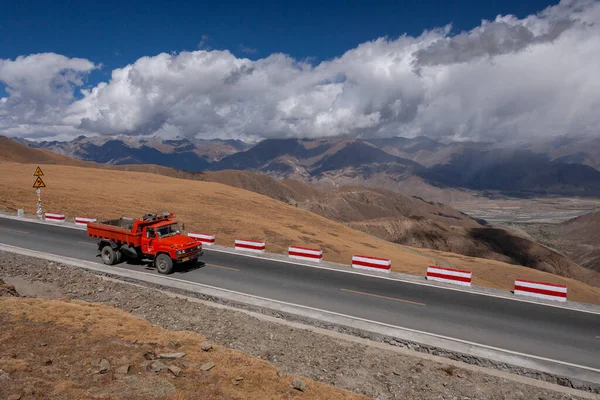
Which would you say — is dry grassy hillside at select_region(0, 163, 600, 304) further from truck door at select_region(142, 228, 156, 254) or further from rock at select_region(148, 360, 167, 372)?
rock at select_region(148, 360, 167, 372)

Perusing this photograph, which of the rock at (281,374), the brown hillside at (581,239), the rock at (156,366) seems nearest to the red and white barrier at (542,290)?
the rock at (281,374)

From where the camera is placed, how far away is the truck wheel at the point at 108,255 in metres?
18.5

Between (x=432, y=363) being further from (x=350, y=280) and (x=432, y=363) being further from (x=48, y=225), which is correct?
(x=48, y=225)

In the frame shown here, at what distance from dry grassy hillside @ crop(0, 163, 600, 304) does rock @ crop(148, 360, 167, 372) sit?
21.7 m

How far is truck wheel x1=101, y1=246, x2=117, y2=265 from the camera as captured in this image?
60.8 ft

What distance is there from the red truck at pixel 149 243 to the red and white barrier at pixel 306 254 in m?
5.87

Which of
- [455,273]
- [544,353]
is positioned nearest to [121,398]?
[544,353]

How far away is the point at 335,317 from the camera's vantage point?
13555 mm

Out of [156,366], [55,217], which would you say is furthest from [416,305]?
[55,217]

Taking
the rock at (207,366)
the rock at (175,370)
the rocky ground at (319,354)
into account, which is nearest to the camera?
the rock at (175,370)

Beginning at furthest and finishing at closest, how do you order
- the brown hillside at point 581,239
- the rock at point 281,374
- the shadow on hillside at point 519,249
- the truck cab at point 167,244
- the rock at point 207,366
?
1. the brown hillside at point 581,239
2. the shadow on hillside at point 519,249
3. the truck cab at point 167,244
4. the rock at point 281,374
5. the rock at point 207,366

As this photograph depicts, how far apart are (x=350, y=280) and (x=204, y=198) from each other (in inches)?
1582

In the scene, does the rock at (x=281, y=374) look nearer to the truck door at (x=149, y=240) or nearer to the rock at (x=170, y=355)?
the rock at (x=170, y=355)

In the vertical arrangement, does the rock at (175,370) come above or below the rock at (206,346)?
above
